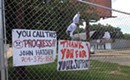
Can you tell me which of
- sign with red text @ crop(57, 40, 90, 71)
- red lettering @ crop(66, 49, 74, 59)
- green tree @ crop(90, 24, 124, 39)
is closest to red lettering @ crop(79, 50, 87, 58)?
sign with red text @ crop(57, 40, 90, 71)

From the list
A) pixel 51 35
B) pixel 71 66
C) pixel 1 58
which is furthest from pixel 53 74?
pixel 1 58

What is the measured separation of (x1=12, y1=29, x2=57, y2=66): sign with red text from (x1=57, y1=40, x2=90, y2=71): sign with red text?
0.26m

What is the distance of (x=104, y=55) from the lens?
6.67 m

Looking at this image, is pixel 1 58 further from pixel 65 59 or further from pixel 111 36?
pixel 111 36

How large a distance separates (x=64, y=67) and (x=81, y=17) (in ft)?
4.46

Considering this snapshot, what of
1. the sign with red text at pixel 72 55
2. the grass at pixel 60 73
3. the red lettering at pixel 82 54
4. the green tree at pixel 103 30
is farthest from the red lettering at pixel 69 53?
the green tree at pixel 103 30

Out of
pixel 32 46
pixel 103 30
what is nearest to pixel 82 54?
pixel 32 46

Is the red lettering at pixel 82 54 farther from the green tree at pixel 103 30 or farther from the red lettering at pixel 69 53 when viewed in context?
the green tree at pixel 103 30

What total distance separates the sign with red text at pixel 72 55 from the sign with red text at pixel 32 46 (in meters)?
0.26

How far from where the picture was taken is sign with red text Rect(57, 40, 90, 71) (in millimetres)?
4699

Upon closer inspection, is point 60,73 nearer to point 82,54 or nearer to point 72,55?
point 82,54

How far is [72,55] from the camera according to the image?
4844mm

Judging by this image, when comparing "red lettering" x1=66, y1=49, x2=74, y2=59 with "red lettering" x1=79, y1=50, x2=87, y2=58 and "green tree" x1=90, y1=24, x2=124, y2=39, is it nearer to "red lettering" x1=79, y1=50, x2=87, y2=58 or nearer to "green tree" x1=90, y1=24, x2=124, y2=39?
"red lettering" x1=79, y1=50, x2=87, y2=58

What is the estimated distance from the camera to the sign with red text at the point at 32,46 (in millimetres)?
3914
